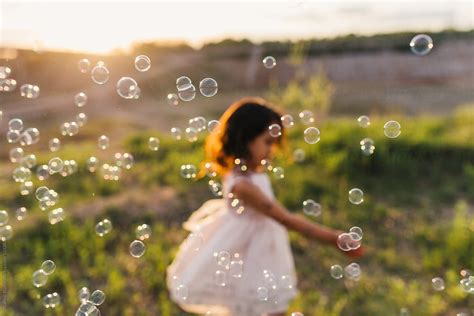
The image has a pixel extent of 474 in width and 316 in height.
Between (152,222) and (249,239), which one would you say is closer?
(249,239)

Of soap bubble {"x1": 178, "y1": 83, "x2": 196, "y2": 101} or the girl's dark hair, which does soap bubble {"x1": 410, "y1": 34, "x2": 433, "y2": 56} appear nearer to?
the girl's dark hair

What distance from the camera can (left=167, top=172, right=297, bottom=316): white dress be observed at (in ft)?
11.1

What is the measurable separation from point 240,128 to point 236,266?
2.16ft

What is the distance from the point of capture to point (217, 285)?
338 cm

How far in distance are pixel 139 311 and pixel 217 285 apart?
1486 millimetres

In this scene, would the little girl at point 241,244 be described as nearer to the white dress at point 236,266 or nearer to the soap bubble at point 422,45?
the white dress at point 236,266

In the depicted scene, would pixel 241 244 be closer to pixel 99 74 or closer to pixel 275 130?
pixel 275 130

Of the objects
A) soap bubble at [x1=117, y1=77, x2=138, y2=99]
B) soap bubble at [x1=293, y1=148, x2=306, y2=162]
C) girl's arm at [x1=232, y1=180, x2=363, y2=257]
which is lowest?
girl's arm at [x1=232, y1=180, x2=363, y2=257]

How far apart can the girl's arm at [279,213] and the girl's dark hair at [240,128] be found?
20 cm

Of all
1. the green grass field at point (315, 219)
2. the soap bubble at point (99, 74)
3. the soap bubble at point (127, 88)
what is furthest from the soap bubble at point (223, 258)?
the green grass field at point (315, 219)

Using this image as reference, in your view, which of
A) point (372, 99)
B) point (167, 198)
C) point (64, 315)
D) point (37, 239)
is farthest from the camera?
point (372, 99)

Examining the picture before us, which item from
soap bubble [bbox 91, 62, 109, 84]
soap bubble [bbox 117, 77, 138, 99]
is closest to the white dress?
soap bubble [bbox 117, 77, 138, 99]

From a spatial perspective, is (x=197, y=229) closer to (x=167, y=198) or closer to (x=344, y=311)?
(x=344, y=311)

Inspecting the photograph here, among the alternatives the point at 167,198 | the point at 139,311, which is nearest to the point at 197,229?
the point at 139,311
